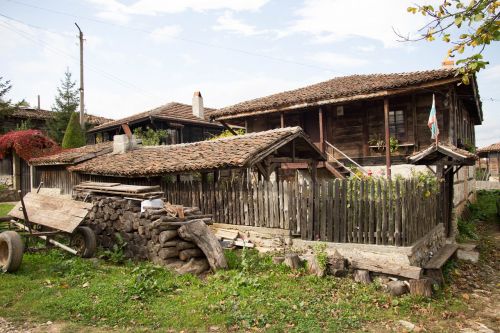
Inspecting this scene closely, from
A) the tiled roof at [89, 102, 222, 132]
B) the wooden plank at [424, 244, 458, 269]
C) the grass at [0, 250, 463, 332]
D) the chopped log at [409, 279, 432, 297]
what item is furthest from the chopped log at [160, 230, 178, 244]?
the tiled roof at [89, 102, 222, 132]

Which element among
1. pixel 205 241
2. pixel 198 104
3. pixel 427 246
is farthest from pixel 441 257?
pixel 198 104

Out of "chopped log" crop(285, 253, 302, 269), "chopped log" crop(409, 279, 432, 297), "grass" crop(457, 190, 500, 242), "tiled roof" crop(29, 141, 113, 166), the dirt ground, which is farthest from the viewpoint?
"tiled roof" crop(29, 141, 113, 166)

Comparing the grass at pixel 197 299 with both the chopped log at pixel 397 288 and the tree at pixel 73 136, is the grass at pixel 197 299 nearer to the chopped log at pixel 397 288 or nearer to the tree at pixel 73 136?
the chopped log at pixel 397 288

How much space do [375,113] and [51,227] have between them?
40.3ft

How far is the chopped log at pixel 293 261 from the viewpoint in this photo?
24.1 ft

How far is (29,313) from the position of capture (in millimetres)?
5105

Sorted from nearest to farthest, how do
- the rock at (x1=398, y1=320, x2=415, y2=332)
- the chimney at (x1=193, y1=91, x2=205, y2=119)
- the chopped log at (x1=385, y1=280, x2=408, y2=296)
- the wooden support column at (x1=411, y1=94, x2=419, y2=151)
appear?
1. the rock at (x1=398, y1=320, x2=415, y2=332)
2. the chopped log at (x1=385, y1=280, x2=408, y2=296)
3. the wooden support column at (x1=411, y1=94, x2=419, y2=151)
4. the chimney at (x1=193, y1=91, x2=205, y2=119)

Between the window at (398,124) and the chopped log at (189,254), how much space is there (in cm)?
991

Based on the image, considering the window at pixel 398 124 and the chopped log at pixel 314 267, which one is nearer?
the chopped log at pixel 314 267

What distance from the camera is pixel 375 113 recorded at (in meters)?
14.7

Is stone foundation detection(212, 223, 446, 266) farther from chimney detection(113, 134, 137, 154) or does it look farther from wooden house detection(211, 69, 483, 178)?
chimney detection(113, 134, 137, 154)

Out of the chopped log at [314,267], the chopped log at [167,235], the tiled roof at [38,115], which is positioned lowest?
the chopped log at [314,267]

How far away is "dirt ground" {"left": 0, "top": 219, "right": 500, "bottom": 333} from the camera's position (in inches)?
185

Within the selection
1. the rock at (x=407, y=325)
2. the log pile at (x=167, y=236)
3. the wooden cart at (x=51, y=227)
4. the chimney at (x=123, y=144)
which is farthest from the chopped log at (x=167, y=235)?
the chimney at (x=123, y=144)
